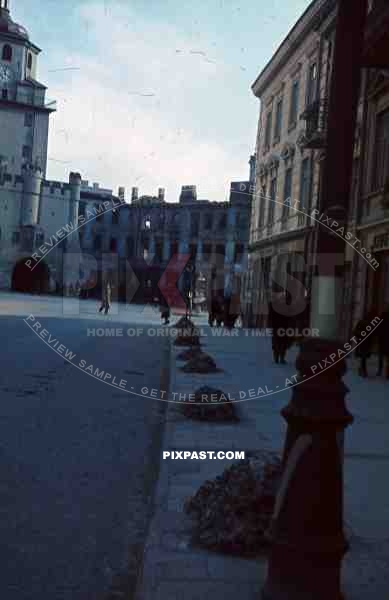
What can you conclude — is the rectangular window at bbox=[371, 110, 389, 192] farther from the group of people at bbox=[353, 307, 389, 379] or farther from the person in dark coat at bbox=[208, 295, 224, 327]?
the person in dark coat at bbox=[208, 295, 224, 327]

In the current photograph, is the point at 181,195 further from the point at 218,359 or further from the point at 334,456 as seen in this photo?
the point at 334,456

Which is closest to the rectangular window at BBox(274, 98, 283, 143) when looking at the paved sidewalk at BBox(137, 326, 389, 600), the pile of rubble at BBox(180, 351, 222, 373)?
the pile of rubble at BBox(180, 351, 222, 373)

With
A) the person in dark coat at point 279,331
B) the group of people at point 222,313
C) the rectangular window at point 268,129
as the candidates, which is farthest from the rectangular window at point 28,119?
the person in dark coat at point 279,331

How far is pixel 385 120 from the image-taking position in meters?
18.3

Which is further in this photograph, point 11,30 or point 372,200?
point 11,30

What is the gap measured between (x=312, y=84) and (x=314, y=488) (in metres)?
23.9

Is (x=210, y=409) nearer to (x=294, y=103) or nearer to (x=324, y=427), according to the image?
(x=324, y=427)

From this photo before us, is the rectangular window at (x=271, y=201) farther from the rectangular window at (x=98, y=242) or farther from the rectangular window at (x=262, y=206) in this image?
the rectangular window at (x=98, y=242)

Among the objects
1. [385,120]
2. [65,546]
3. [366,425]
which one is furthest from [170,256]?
[65,546]

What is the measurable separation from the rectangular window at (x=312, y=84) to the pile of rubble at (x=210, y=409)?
18.1 metres

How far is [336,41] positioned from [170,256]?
63206mm

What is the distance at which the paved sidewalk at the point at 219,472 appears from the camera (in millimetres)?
3637

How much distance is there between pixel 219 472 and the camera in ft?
19.5

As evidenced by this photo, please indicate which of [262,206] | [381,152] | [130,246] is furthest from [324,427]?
[130,246]
